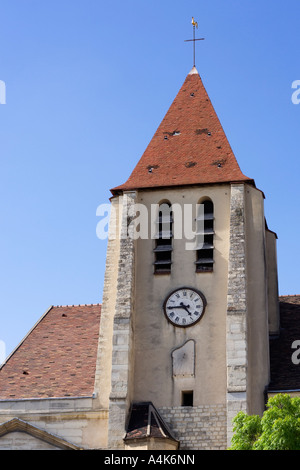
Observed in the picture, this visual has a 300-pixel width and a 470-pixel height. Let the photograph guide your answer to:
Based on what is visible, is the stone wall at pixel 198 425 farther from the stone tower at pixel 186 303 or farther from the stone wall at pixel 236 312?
the stone wall at pixel 236 312

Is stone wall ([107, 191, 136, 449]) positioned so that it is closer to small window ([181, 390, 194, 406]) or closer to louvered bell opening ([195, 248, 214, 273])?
small window ([181, 390, 194, 406])

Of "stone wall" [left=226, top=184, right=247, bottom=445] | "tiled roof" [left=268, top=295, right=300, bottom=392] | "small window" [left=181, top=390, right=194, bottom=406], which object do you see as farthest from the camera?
"tiled roof" [left=268, top=295, right=300, bottom=392]

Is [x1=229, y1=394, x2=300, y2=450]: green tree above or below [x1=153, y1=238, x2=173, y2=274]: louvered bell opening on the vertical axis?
below

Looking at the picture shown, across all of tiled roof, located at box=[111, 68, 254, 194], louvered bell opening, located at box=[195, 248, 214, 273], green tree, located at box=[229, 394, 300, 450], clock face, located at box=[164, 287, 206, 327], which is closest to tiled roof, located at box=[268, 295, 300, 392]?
clock face, located at box=[164, 287, 206, 327]

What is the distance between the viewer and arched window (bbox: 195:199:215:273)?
27842 mm

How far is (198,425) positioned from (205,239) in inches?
215

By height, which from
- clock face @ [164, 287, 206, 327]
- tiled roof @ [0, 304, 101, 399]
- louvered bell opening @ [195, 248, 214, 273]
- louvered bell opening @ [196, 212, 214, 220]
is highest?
louvered bell opening @ [196, 212, 214, 220]

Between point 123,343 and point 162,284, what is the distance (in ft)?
7.36

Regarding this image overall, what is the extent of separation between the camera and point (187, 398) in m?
26.4

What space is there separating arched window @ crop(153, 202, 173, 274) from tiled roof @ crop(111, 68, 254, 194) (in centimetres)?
84

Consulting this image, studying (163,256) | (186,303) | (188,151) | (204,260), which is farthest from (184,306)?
(188,151)

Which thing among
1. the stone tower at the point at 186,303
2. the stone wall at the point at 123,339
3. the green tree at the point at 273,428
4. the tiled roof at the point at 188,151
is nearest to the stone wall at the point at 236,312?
the stone tower at the point at 186,303

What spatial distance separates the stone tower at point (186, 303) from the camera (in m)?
25.8

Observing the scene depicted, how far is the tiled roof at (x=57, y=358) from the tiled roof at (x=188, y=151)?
4475mm
